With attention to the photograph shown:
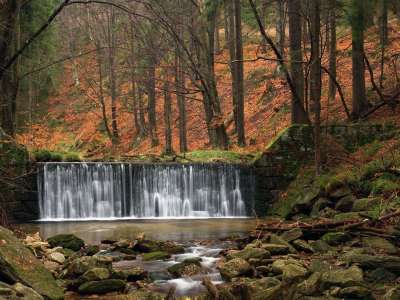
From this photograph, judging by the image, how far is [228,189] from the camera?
62.8 ft

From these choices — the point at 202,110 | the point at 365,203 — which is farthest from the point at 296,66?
the point at 202,110

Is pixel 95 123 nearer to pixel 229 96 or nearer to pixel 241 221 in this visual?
pixel 229 96

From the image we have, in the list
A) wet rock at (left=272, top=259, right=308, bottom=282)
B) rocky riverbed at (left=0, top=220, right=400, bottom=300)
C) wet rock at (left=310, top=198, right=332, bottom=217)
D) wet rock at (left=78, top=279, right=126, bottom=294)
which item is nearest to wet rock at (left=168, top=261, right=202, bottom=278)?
rocky riverbed at (left=0, top=220, right=400, bottom=300)

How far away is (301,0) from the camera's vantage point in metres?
17.9

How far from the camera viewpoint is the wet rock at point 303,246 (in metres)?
9.73

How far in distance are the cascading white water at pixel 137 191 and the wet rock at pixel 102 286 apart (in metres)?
A: 11.0

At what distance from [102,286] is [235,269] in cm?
224

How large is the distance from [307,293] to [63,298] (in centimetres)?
340

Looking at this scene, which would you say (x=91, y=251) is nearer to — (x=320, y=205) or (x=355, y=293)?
(x=355, y=293)

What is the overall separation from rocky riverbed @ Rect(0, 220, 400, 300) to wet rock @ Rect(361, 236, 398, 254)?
0.02 metres

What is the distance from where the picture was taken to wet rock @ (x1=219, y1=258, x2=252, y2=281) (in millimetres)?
8617

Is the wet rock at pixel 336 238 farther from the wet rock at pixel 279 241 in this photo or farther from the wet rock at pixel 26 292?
the wet rock at pixel 26 292

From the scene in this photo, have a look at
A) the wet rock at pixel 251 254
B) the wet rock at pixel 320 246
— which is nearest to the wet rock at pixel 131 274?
the wet rock at pixel 251 254

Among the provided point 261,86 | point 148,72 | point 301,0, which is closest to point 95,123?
point 148,72
